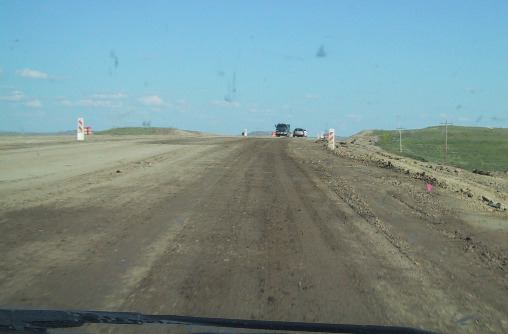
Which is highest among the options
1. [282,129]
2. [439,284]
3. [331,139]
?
[282,129]

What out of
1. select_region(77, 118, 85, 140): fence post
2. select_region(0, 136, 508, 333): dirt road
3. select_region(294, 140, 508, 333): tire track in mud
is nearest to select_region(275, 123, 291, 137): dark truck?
select_region(77, 118, 85, 140): fence post

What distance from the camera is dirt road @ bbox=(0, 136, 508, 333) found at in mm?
5156

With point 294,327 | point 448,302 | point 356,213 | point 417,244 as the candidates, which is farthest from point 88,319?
point 356,213

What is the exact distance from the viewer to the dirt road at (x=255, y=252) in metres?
5.16

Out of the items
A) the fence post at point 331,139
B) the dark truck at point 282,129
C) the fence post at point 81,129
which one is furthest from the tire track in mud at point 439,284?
the dark truck at point 282,129

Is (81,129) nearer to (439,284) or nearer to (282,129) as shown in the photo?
(439,284)

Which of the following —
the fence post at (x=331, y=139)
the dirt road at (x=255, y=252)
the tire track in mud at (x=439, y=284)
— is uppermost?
the fence post at (x=331, y=139)

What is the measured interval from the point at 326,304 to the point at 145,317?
6.88 ft

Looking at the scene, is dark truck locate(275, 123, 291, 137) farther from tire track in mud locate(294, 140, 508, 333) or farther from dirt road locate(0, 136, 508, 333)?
tire track in mud locate(294, 140, 508, 333)

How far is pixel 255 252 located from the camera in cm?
719

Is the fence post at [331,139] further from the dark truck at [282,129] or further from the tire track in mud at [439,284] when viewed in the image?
the dark truck at [282,129]

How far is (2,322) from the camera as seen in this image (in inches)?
141

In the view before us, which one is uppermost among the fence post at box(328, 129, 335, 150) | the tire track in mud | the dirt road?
the fence post at box(328, 129, 335, 150)

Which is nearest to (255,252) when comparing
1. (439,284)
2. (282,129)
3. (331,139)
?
(439,284)
